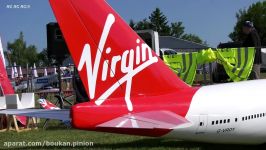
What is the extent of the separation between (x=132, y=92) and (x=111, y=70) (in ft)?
1.36

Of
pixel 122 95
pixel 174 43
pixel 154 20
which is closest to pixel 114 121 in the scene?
pixel 122 95

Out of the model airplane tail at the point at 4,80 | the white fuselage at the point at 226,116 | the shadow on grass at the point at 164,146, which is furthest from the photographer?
the model airplane tail at the point at 4,80

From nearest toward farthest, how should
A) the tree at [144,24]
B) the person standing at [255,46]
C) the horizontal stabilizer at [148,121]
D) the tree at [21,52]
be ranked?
1. the horizontal stabilizer at [148,121]
2. the person standing at [255,46]
3. the tree at [21,52]
4. the tree at [144,24]

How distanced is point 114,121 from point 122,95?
73 cm

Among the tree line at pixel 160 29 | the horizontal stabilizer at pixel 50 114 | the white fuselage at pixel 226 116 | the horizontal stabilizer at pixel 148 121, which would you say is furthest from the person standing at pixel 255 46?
the tree line at pixel 160 29

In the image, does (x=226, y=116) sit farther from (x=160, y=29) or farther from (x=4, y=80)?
(x=160, y=29)

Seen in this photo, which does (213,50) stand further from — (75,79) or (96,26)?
(96,26)

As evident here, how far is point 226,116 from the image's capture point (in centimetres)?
575

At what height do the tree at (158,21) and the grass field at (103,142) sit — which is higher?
the tree at (158,21)

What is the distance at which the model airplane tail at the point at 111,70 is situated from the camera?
17.7 ft

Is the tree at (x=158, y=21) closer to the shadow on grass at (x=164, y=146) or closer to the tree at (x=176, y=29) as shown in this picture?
the tree at (x=176, y=29)

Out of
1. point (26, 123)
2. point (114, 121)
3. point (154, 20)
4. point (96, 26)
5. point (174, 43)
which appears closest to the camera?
point (114, 121)

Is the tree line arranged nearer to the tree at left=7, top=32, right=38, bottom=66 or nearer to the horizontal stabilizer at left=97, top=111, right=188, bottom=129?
the tree at left=7, top=32, right=38, bottom=66

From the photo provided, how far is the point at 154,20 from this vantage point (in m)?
111
